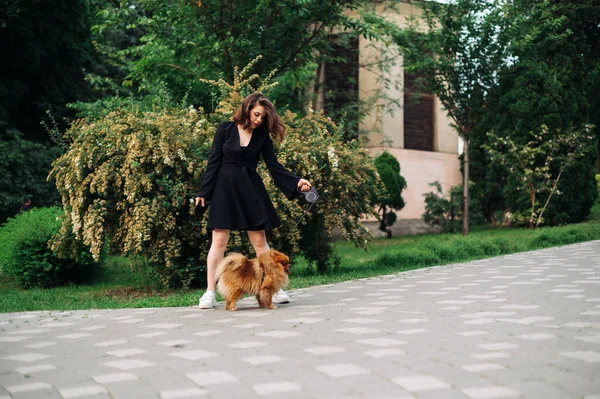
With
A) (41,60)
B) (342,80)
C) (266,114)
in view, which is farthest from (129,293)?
(342,80)

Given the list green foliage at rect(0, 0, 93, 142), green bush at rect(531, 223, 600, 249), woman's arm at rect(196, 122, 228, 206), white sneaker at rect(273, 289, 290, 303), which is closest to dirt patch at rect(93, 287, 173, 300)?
white sneaker at rect(273, 289, 290, 303)

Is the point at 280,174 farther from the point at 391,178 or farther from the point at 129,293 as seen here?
the point at 391,178

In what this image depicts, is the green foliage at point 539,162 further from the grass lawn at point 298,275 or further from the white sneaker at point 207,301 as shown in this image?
the white sneaker at point 207,301

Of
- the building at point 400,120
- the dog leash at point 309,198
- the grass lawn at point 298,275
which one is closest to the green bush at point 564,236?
the grass lawn at point 298,275

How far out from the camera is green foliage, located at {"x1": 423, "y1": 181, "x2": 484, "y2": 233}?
71.5 ft

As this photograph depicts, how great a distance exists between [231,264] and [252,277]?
23cm

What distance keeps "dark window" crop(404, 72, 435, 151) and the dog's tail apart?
676 inches

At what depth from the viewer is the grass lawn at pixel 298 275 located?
27.4 feet

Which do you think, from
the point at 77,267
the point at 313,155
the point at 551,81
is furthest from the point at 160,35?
the point at 551,81

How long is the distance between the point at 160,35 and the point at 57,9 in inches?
174

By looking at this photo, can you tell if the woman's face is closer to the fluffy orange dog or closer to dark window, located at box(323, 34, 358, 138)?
the fluffy orange dog

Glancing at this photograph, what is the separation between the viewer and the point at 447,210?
71.6 feet

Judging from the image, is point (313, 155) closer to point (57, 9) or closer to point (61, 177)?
point (61, 177)

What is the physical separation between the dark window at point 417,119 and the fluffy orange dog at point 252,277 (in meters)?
17.1
